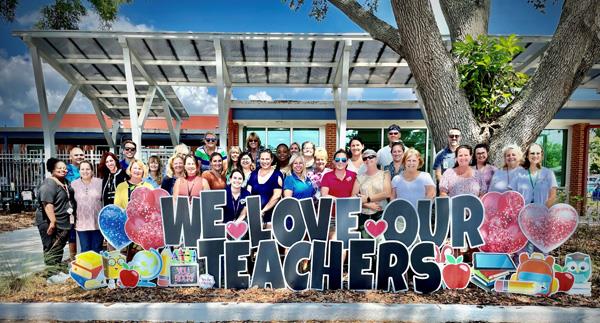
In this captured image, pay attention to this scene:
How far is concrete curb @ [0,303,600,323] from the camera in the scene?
11.0 feet

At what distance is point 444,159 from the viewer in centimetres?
463

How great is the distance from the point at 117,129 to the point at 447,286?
15.2 m

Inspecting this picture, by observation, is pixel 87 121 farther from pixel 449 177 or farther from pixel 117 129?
pixel 449 177

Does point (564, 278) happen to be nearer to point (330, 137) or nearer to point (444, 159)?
point (444, 159)

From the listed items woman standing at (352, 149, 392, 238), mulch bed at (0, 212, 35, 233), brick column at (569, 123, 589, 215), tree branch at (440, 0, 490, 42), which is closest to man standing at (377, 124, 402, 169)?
woman standing at (352, 149, 392, 238)

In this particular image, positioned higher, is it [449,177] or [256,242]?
[449,177]

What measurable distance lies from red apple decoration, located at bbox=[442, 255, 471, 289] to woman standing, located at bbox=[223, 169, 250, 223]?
2.48 meters

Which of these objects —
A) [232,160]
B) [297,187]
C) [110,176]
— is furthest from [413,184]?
[110,176]

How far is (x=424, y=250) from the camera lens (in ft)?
12.7

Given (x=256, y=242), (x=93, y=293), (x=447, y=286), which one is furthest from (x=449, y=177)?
(x=93, y=293)

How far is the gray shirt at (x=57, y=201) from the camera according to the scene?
4211mm

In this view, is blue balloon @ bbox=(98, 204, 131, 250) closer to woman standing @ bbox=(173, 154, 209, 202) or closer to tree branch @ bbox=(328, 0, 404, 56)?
woman standing @ bbox=(173, 154, 209, 202)

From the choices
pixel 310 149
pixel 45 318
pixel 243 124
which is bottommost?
pixel 45 318

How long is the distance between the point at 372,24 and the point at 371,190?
273 centimetres
